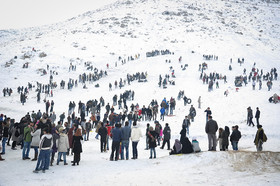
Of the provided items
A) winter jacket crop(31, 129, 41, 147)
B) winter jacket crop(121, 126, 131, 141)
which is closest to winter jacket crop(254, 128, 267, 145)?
winter jacket crop(121, 126, 131, 141)

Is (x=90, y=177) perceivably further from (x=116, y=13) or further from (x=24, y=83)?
(x=116, y=13)

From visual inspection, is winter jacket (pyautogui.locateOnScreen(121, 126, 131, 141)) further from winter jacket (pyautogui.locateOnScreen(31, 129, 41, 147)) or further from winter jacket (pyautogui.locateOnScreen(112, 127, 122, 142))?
winter jacket (pyautogui.locateOnScreen(31, 129, 41, 147))

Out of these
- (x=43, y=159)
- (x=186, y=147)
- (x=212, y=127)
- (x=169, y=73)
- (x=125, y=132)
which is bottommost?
(x=43, y=159)

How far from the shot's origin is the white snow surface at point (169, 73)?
280 inches

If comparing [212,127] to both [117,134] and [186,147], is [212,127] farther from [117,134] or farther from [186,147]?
[117,134]

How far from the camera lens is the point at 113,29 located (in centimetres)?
8481

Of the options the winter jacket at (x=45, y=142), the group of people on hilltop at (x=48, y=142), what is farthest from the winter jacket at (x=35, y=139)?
the winter jacket at (x=45, y=142)

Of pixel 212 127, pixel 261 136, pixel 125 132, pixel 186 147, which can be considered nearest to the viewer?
pixel 186 147

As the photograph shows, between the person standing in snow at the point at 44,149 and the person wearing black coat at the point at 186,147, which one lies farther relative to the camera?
the person wearing black coat at the point at 186,147

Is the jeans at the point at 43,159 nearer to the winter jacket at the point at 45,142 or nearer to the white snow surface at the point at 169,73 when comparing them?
the winter jacket at the point at 45,142

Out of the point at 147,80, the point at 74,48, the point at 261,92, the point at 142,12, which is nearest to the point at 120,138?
the point at 261,92

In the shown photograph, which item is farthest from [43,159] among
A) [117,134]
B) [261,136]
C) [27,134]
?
[261,136]

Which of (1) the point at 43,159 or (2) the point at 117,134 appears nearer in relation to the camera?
(1) the point at 43,159

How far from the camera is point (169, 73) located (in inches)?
1505
